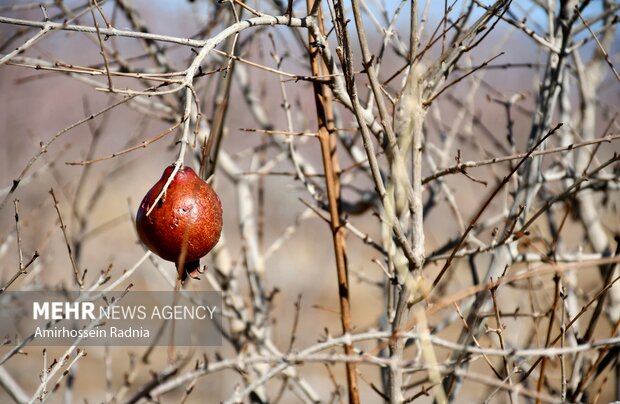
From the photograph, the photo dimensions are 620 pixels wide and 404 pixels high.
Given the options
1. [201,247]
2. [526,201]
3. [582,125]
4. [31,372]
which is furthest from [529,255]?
[31,372]

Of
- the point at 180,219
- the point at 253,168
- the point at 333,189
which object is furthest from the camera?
the point at 253,168

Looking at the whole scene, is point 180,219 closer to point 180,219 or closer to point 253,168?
point 180,219

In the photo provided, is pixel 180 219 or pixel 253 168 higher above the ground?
pixel 253 168

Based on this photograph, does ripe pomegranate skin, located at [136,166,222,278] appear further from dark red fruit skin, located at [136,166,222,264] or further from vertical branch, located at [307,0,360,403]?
vertical branch, located at [307,0,360,403]

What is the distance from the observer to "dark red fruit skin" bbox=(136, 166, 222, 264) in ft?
3.53

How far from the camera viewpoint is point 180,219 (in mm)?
1074

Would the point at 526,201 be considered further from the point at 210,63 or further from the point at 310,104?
the point at 310,104

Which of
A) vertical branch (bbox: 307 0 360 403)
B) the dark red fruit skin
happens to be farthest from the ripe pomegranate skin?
vertical branch (bbox: 307 0 360 403)

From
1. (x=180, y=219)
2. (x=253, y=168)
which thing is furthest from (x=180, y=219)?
(x=253, y=168)

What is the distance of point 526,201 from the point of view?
1765mm

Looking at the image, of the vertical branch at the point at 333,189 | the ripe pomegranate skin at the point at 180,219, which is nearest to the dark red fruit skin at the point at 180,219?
the ripe pomegranate skin at the point at 180,219

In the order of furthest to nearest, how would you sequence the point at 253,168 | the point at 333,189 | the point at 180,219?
1. the point at 253,168
2. the point at 333,189
3. the point at 180,219

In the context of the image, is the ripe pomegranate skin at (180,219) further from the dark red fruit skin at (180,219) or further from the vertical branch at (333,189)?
the vertical branch at (333,189)

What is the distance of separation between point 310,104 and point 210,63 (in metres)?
6.53
